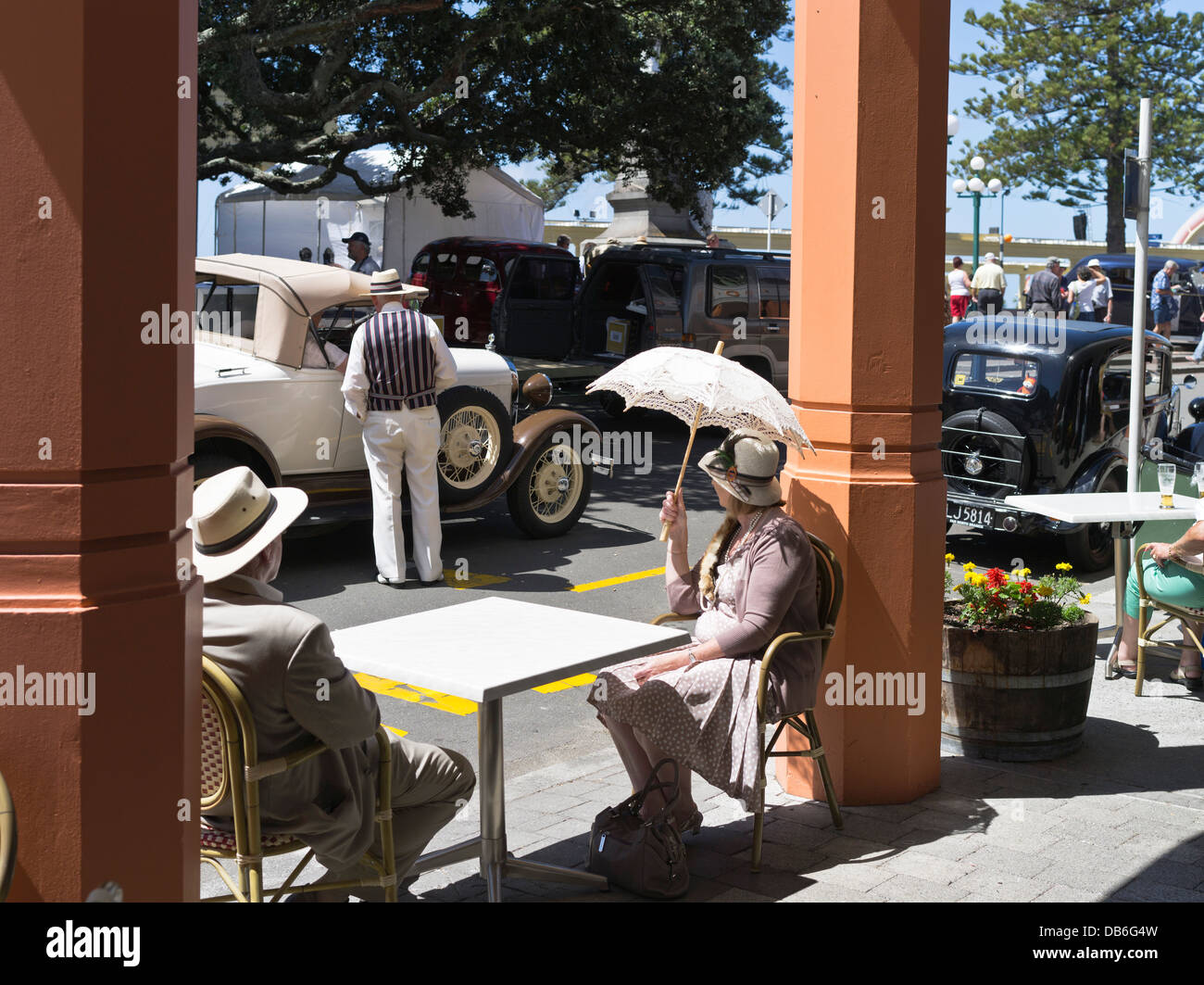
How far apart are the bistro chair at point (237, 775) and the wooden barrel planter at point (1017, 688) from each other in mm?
2891

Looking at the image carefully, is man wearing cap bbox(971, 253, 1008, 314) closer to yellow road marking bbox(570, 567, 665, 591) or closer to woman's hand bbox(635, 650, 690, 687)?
yellow road marking bbox(570, 567, 665, 591)

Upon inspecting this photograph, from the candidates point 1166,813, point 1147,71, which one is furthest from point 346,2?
point 1147,71

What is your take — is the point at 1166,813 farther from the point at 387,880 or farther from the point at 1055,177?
the point at 1055,177

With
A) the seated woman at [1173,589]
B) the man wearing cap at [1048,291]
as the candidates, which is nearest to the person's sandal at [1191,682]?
the seated woman at [1173,589]

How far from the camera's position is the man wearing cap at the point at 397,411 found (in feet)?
30.2

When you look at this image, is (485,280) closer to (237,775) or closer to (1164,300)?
Result: (237,775)

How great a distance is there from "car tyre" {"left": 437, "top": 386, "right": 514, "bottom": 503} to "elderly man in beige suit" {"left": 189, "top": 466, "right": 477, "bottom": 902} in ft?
19.1

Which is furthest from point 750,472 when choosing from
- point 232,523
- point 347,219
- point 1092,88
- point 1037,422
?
point 1092,88

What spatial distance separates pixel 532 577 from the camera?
992 cm

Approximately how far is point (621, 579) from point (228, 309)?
3385mm

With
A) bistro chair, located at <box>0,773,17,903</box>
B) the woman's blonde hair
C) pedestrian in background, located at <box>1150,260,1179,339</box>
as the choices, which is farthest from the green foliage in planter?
pedestrian in background, located at <box>1150,260,1179,339</box>

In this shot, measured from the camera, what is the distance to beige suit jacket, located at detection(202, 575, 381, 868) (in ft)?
11.9

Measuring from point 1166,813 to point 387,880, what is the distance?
3086mm

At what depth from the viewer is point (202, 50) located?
13.7 meters
